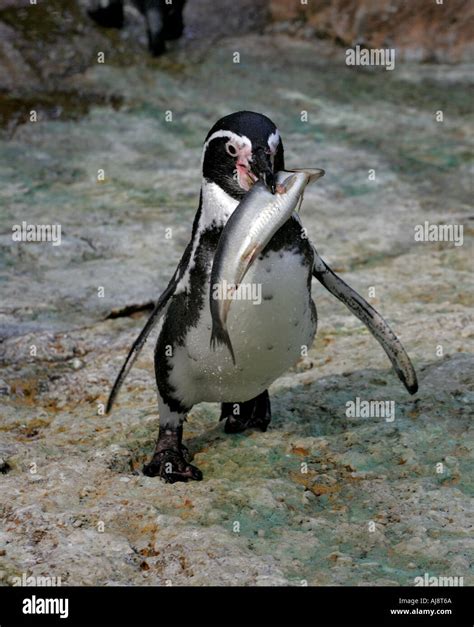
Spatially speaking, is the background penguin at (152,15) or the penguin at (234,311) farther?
the background penguin at (152,15)

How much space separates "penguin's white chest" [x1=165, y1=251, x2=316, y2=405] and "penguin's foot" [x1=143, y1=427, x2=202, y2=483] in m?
0.14

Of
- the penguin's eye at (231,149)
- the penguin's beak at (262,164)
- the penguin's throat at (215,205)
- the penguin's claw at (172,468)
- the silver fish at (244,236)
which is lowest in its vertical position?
the penguin's claw at (172,468)

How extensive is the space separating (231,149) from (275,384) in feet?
4.64

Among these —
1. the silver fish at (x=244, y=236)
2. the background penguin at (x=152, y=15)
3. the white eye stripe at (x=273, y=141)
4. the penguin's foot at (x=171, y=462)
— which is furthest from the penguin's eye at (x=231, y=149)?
the background penguin at (x=152, y=15)

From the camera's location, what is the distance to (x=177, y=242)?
591 centimetres

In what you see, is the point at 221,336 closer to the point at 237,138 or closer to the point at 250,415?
the point at 237,138

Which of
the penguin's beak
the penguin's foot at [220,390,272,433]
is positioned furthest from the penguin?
the penguin's foot at [220,390,272,433]

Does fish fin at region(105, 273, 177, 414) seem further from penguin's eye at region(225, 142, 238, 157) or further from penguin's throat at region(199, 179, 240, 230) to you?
penguin's eye at region(225, 142, 238, 157)

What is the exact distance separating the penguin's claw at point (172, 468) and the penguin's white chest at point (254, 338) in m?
0.19

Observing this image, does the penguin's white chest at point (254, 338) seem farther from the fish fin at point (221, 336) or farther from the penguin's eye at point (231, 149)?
the penguin's eye at point (231, 149)

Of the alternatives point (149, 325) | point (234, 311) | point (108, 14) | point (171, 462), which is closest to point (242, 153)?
→ point (234, 311)

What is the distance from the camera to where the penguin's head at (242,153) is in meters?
3.07

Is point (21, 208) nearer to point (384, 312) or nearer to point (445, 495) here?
point (384, 312)

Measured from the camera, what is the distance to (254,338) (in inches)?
128
